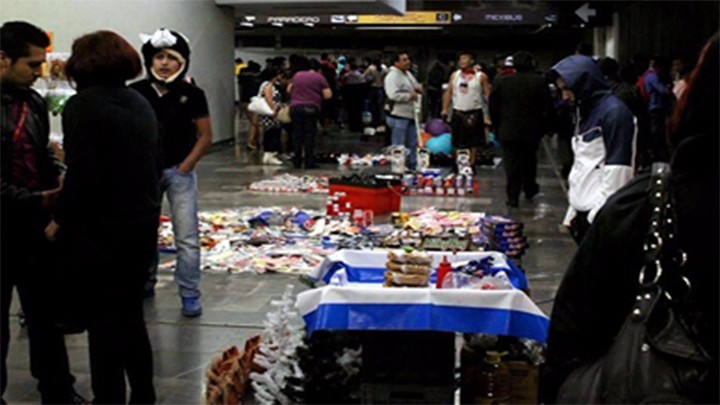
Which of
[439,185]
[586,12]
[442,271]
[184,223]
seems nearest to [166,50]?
[184,223]

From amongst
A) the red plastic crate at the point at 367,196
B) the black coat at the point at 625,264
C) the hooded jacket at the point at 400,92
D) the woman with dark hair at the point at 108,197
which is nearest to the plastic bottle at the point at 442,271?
the woman with dark hair at the point at 108,197

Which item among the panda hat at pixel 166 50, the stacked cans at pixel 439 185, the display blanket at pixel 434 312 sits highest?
the panda hat at pixel 166 50

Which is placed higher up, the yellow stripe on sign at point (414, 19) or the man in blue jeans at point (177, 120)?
the yellow stripe on sign at point (414, 19)

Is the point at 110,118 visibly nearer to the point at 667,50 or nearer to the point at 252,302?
the point at 252,302

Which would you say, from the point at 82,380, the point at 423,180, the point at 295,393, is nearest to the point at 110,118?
the point at 295,393

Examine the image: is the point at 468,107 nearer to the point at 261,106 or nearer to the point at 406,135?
the point at 406,135

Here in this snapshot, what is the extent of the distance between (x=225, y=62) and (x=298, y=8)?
2007 millimetres

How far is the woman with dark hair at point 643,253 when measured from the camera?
5.74 feet

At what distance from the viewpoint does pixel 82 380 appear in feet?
16.0

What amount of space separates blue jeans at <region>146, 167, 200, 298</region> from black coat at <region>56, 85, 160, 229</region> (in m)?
2.20

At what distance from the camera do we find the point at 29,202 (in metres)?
4.00

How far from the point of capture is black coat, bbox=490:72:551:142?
11000 millimetres

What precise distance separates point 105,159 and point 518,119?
26.0ft

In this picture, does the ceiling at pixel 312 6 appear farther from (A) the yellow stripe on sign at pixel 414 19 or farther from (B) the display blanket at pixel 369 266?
(B) the display blanket at pixel 369 266
